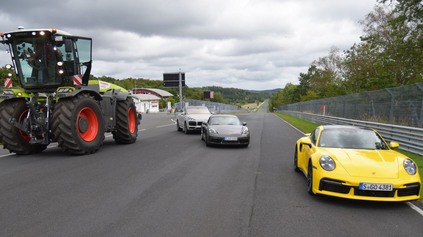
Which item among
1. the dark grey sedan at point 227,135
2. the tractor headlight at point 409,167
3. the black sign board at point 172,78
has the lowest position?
the dark grey sedan at point 227,135

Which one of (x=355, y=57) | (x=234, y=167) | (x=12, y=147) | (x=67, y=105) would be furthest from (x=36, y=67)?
(x=355, y=57)

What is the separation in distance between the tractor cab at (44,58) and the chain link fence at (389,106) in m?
11.7

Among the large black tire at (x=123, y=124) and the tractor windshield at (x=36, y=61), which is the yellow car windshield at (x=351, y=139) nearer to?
the tractor windshield at (x=36, y=61)

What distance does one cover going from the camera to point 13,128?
1014 centimetres

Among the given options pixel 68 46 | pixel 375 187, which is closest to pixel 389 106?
pixel 375 187

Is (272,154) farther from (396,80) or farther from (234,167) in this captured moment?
(396,80)

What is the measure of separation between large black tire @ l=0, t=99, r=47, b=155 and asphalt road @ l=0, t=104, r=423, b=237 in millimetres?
1159

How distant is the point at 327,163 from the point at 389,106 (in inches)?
457

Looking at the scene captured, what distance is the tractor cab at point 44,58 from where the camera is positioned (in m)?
10.3

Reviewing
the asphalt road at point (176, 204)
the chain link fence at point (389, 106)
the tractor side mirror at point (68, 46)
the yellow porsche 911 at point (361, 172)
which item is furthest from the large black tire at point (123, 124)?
the chain link fence at point (389, 106)

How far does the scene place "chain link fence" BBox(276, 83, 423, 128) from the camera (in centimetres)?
1291

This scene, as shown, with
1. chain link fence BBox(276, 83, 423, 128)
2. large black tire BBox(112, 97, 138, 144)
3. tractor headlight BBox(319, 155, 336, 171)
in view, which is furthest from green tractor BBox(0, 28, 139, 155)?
chain link fence BBox(276, 83, 423, 128)

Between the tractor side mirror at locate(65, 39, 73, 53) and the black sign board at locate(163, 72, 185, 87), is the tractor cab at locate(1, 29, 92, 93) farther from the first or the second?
the black sign board at locate(163, 72, 185, 87)

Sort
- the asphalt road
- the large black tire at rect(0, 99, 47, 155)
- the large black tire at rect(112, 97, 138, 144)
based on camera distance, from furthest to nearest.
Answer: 1. the large black tire at rect(112, 97, 138, 144)
2. the large black tire at rect(0, 99, 47, 155)
3. the asphalt road
